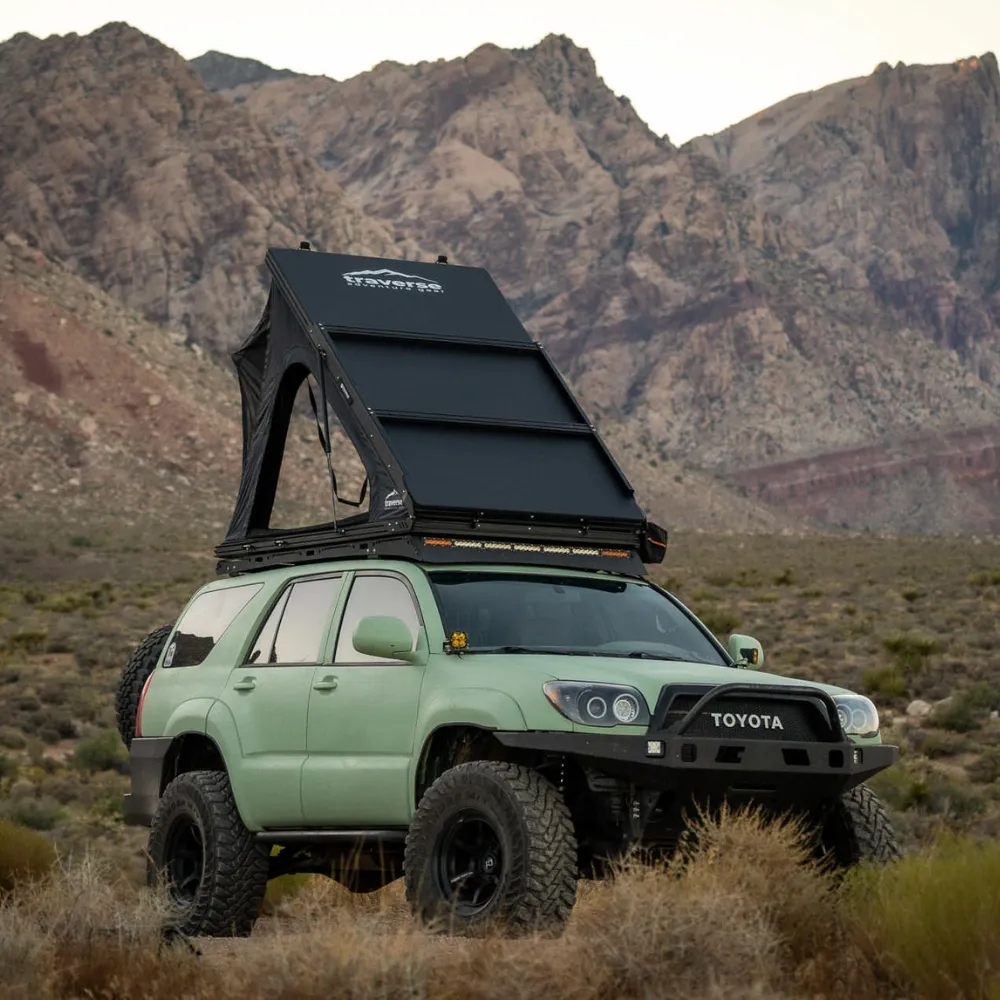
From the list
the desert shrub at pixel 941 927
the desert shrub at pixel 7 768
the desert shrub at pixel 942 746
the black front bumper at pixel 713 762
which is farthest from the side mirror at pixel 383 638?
the desert shrub at pixel 7 768

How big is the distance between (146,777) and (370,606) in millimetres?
Answer: 2320

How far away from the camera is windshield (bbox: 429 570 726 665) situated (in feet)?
31.0

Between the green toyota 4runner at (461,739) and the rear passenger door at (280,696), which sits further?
the rear passenger door at (280,696)

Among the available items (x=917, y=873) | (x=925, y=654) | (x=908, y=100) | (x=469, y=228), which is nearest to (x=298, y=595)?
(x=917, y=873)

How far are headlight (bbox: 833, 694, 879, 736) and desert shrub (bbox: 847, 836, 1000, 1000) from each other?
2183mm

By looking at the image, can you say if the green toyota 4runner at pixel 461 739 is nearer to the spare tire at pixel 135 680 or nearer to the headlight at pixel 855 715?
the headlight at pixel 855 715

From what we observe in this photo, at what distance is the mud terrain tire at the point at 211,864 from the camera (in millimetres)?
10062

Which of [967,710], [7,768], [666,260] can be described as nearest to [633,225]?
[666,260]

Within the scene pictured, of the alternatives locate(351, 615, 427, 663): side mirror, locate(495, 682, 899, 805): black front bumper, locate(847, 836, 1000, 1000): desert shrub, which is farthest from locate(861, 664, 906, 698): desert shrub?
locate(847, 836, 1000, 1000): desert shrub

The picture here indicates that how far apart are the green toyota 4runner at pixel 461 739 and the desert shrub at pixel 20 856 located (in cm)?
77

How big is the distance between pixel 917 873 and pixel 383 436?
14.6 ft

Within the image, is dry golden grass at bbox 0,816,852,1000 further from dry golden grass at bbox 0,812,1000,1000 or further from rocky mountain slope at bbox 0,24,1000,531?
rocky mountain slope at bbox 0,24,1000,531

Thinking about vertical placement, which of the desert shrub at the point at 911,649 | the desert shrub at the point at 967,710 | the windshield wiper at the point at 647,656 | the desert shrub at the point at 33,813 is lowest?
the desert shrub at the point at 33,813

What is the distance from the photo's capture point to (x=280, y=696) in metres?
10.0
